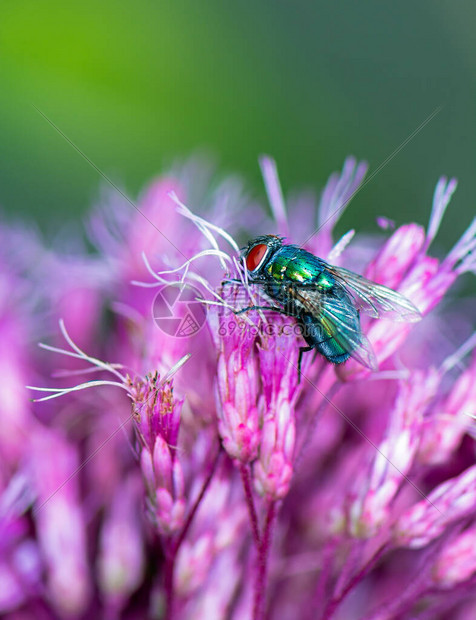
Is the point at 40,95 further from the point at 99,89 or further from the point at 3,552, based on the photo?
the point at 3,552

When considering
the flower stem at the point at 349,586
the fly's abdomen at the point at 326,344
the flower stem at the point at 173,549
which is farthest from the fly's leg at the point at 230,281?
the flower stem at the point at 349,586

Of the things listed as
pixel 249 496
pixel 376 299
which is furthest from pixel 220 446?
pixel 376 299

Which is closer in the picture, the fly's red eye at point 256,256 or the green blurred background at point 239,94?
the fly's red eye at point 256,256

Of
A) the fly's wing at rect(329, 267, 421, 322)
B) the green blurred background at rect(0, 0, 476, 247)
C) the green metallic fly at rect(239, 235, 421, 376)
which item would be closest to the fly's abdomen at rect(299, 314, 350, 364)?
the green metallic fly at rect(239, 235, 421, 376)

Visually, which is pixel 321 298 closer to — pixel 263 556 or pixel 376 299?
pixel 376 299
